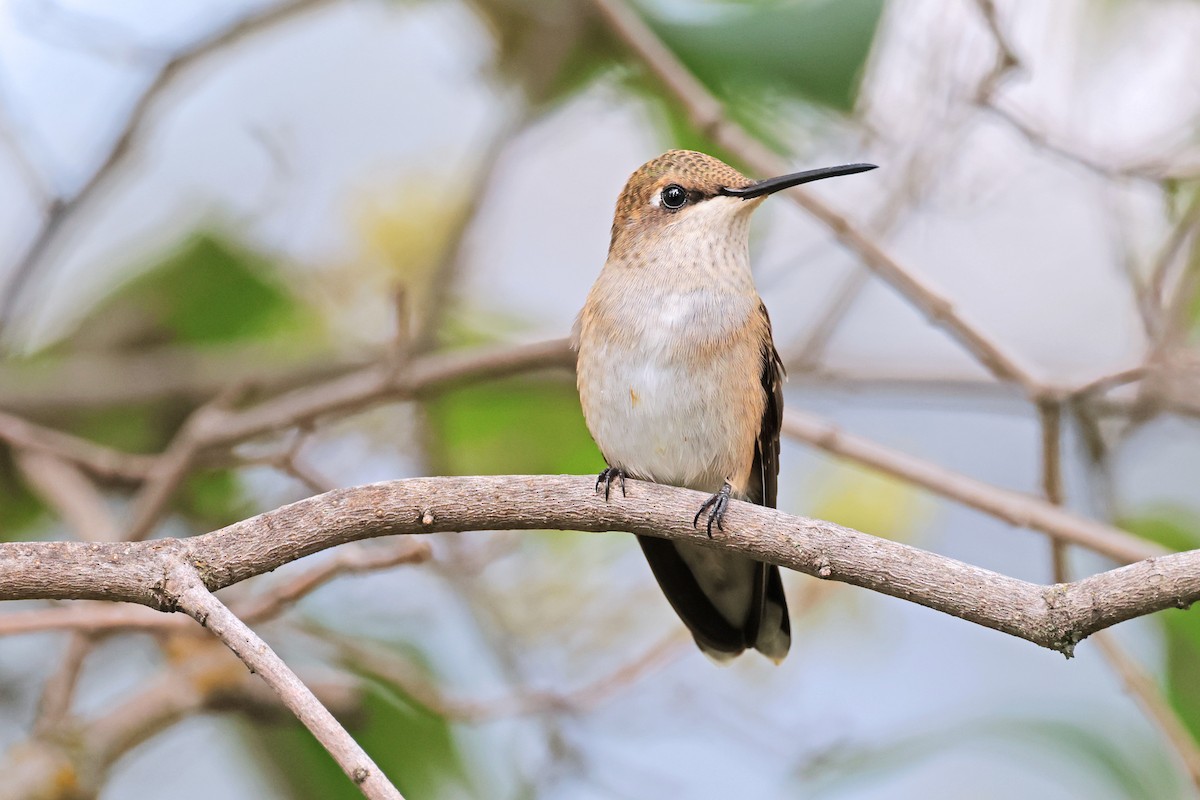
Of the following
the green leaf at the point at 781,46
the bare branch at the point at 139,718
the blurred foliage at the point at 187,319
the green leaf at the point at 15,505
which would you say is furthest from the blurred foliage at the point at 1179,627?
the green leaf at the point at 15,505

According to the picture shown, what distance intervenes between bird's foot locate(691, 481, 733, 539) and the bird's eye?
112cm

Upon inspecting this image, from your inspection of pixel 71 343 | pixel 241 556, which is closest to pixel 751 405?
pixel 241 556

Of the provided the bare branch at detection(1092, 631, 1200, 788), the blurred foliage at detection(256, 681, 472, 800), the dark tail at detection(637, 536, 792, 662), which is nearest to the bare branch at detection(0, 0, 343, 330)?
the blurred foliage at detection(256, 681, 472, 800)

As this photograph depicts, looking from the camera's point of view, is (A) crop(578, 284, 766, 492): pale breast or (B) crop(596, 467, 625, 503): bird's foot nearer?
(B) crop(596, 467, 625, 503): bird's foot

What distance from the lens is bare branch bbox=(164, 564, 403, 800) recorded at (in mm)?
1686

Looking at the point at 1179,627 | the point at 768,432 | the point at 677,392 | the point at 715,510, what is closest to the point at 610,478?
the point at 715,510

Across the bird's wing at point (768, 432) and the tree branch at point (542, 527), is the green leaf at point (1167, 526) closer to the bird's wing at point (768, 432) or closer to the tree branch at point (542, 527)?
the bird's wing at point (768, 432)

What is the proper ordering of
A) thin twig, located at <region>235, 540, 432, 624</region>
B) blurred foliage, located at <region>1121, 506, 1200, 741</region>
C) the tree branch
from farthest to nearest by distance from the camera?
blurred foliage, located at <region>1121, 506, 1200, 741</region> → thin twig, located at <region>235, 540, 432, 624</region> → the tree branch

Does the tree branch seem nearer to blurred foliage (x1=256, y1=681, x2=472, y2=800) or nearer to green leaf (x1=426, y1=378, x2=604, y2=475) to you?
blurred foliage (x1=256, y1=681, x2=472, y2=800)

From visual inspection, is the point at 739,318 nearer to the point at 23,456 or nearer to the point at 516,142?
the point at 516,142

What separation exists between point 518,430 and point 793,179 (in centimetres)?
219

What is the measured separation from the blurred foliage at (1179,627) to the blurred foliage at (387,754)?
229 centimetres

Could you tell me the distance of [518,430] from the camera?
496cm

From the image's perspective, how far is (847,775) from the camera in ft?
14.0
